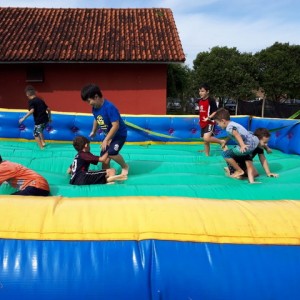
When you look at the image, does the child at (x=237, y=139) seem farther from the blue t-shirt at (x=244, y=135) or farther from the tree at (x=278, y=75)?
the tree at (x=278, y=75)

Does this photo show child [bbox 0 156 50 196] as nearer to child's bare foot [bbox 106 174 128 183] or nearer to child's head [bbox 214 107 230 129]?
child's bare foot [bbox 106 174 128 183]

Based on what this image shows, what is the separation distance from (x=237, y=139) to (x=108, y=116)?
1.49m

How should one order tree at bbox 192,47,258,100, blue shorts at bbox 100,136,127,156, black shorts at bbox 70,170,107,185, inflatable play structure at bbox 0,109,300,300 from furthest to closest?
1. tree at bbox 192,47,258,100
2. blue shorts at bbox 100,136,127,156
3. black shorts at bbox 70,170,107,185
4. inflatable play structure at bbox 0,109,300,300

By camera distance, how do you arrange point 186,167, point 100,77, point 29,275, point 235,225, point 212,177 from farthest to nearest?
point 100,77 < point 186,167 < point 212,177 < point 235,225 < point 29,275

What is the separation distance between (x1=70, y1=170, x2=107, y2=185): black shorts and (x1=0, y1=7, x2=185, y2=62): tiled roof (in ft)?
26.4

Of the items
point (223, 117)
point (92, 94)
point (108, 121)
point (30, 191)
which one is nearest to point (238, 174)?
point (223, 117)

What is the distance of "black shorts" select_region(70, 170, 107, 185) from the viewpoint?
359cm

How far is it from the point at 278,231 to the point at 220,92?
71.1ft

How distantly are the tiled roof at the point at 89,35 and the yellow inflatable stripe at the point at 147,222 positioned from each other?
9661 mm

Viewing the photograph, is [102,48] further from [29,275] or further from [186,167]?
[29,275]

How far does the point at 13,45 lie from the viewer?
38.5ft

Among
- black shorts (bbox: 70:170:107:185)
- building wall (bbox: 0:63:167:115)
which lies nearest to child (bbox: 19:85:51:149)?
black shorts (bbox: 70:170:107:185)

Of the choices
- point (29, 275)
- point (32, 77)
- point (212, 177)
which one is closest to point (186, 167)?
point (212, 177)

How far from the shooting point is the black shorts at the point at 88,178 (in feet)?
11.8
